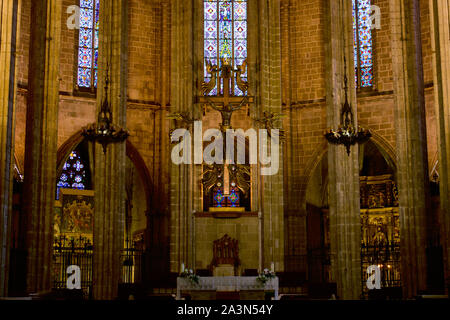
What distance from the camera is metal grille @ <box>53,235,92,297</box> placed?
26891 millimetres

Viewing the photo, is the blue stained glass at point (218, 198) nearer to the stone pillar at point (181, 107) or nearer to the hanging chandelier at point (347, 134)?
the stone pillar at point (181, 107)

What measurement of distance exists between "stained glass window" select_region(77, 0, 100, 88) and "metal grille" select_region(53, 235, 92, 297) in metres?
5.86

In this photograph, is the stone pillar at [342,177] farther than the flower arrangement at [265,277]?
Yes

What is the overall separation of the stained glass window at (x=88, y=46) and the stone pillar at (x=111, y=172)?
6416 mm

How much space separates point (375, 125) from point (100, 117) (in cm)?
1136

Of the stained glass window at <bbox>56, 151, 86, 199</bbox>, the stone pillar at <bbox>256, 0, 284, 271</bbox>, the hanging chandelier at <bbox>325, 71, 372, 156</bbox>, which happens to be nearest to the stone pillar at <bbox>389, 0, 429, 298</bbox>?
the hanging chandelier at <bbox>325, 71, 372, 156</bbox>

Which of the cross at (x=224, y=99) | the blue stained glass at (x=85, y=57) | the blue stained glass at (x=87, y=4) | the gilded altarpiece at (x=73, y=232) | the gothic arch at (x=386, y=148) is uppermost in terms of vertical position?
the blue stained glass at (x=87, y=4)

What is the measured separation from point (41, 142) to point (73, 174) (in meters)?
8.74

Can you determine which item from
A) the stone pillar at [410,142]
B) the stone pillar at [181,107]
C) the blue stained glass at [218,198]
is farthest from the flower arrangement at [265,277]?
the blue stained glass at [218,198]

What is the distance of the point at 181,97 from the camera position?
2358cm

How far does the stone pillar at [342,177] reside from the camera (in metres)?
22.0

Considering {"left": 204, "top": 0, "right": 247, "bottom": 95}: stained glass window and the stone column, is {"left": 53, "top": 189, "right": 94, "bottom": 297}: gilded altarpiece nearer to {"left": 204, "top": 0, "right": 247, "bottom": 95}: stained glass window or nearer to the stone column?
{"left": 204, "top": 0, "right": 247, "bottom": 95}: stained glass window

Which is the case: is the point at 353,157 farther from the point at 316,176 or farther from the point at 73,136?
the point at 73,136
